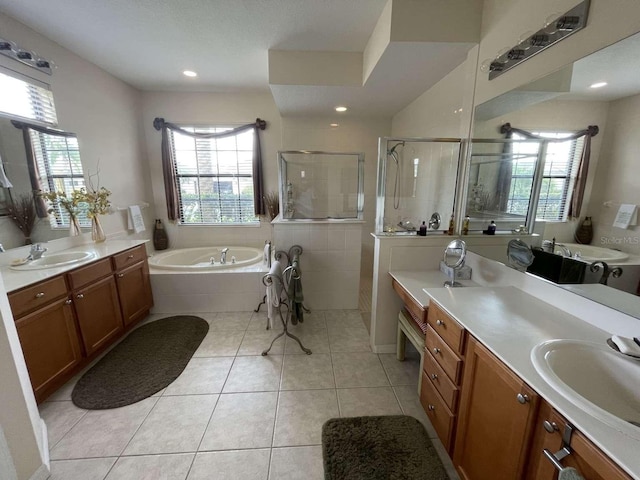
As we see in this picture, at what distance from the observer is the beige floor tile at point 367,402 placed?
1686 mm

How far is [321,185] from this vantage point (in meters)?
3.40

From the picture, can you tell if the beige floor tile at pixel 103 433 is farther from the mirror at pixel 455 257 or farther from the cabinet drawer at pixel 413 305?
the mirror at pixel 455 257

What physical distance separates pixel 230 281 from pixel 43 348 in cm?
151

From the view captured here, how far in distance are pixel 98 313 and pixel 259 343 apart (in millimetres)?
1376

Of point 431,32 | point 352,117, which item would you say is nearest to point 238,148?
point 352,117

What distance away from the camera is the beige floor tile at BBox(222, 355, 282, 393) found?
190cm

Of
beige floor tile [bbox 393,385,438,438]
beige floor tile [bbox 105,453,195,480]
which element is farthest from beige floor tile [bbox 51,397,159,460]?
beige floor tile [bbox 393,385,438,438]

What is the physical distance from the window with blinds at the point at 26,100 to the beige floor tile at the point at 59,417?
2.22 meters

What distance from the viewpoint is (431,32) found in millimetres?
1719

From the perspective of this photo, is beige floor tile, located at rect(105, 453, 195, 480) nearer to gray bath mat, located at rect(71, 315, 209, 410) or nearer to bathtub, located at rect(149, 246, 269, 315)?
gray bath mat, located at rect(71, 315, 209, 410)

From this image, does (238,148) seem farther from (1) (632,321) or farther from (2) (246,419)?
(1) (632,321)

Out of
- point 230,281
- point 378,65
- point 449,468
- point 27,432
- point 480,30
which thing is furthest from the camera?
point 230,281

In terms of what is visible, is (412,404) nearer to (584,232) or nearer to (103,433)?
(584,232)

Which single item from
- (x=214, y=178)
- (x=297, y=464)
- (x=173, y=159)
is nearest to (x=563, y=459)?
(x=297, y=464)
